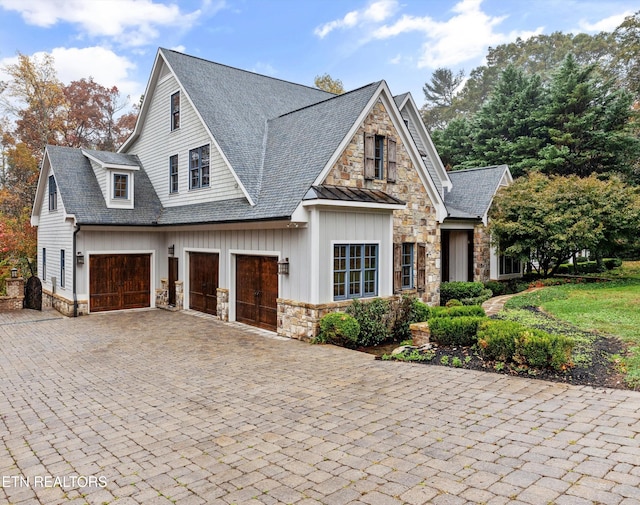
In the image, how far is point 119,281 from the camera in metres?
16.3

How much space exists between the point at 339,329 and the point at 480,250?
11.7 m

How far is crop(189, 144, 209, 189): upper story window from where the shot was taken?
14.9 metres

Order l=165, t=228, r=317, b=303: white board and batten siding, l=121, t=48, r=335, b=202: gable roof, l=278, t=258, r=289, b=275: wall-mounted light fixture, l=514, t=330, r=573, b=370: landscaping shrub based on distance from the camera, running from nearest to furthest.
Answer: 1. l=514, t=330, r=573, b=370: landscaping shrub
2. l=165, t=228, r=317, b=303: white board and batten siding
3. l=278, t=258, r=289, b=275: wall-mounted light fixture
4. l=121, t=48, r=335, b=202: gable roof

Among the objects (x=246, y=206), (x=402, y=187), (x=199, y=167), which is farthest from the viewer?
(x=199, y=167)

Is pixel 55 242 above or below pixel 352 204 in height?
below

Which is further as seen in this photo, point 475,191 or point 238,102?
point 475,191

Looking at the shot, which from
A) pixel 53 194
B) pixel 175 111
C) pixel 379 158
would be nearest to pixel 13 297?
pixel 53 194

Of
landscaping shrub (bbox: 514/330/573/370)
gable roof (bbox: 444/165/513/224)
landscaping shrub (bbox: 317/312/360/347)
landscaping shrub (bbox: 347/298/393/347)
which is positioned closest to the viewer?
landscaping shrub (bbox: 514/330/573/370)

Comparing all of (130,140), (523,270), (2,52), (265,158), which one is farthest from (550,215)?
(2,52)

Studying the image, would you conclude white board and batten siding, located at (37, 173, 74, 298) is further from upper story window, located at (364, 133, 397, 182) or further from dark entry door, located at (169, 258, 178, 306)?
upper story window, located at (364, 133, 397, 182)

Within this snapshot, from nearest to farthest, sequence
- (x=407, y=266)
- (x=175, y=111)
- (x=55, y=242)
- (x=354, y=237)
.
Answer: (x=354, y=237) < (x=407, y=266) < (x=175, y=111) < (x=55, y=242)

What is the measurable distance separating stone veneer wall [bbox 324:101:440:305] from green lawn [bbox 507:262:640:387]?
2.74 metres

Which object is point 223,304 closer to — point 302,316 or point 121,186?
point 302,316

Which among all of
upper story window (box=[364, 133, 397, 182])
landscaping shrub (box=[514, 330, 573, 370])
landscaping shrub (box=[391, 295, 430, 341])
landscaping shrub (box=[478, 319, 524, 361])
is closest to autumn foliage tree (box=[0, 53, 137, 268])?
upper story window (box=[364, 133, 397, 182])
